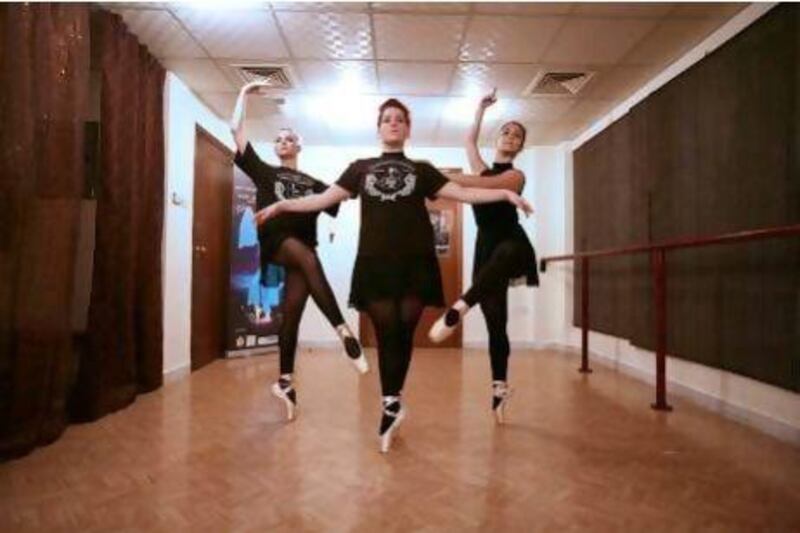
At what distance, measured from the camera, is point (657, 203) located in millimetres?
3973

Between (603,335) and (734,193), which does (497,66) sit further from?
(603,335)

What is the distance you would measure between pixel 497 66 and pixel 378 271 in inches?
93.1

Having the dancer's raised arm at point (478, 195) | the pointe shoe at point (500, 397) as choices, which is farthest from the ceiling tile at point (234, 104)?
the pointe shoe at point (500, 397)

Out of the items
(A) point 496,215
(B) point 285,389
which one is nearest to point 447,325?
(A) point 496,215

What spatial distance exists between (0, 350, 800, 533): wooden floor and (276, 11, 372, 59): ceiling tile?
88.7 inches

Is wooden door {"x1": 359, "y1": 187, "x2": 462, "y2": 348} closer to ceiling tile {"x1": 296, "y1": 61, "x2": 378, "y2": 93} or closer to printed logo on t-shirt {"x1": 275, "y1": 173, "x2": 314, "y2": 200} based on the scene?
ceiling tile {"x1": 296, "y1": 61, "x2": 378, "y2": 93}

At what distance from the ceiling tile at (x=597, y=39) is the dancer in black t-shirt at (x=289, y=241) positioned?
1.84 meters

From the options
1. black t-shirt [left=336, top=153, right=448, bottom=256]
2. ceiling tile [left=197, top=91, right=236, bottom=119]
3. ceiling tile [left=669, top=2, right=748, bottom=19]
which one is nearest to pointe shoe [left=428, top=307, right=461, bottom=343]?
black t-shirt [left=336, top=153, right=448, bottom=256]

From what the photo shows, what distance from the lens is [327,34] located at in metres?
3.48

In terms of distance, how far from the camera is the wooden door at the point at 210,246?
483 cm

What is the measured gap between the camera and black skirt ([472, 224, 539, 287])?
2.64 m

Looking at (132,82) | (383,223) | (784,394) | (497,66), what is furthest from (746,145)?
(132,82)

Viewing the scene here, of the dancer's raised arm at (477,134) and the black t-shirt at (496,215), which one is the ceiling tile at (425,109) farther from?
the black t-shirt at (496,215)

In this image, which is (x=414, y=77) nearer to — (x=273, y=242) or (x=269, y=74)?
(x=269, y=74)
